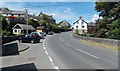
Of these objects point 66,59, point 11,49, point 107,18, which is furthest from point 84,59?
point 107,18

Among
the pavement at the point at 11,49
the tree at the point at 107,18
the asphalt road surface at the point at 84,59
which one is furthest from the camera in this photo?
the tree at the point at 107,18

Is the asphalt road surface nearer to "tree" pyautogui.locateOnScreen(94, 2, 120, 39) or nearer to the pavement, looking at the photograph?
the pavement

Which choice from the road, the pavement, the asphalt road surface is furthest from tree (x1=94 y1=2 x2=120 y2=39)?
the pavement

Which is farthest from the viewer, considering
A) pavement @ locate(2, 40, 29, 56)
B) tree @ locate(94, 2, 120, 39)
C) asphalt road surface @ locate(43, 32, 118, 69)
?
tree @ locate(94, 2, 120, 39)

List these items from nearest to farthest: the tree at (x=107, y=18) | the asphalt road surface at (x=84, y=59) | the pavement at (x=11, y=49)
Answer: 1. the asphalt road surface at (x=84, y=59)
2. the pavement at (x=11, y=49)
3. the tree at (x=107, y=18)

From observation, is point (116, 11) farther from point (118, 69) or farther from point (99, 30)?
point (118, 69)

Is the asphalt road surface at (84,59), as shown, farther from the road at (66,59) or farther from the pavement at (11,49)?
the pavement at (11,49)

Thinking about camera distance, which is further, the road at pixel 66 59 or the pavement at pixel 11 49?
the pavement at pixel 11 49

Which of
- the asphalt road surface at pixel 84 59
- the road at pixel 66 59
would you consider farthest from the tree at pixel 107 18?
the road at pixel 66 59

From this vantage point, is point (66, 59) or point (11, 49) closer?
point (66, 59)

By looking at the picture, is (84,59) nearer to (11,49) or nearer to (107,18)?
(11,49)

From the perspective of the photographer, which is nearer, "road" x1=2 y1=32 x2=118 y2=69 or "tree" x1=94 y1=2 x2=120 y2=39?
"road" x1=2 y1=32 x2=118 y2=69

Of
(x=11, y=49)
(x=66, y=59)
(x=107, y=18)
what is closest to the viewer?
(x=66, y=59)

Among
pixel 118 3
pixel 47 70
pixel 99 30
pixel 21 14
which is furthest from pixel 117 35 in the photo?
pixel 21 14
